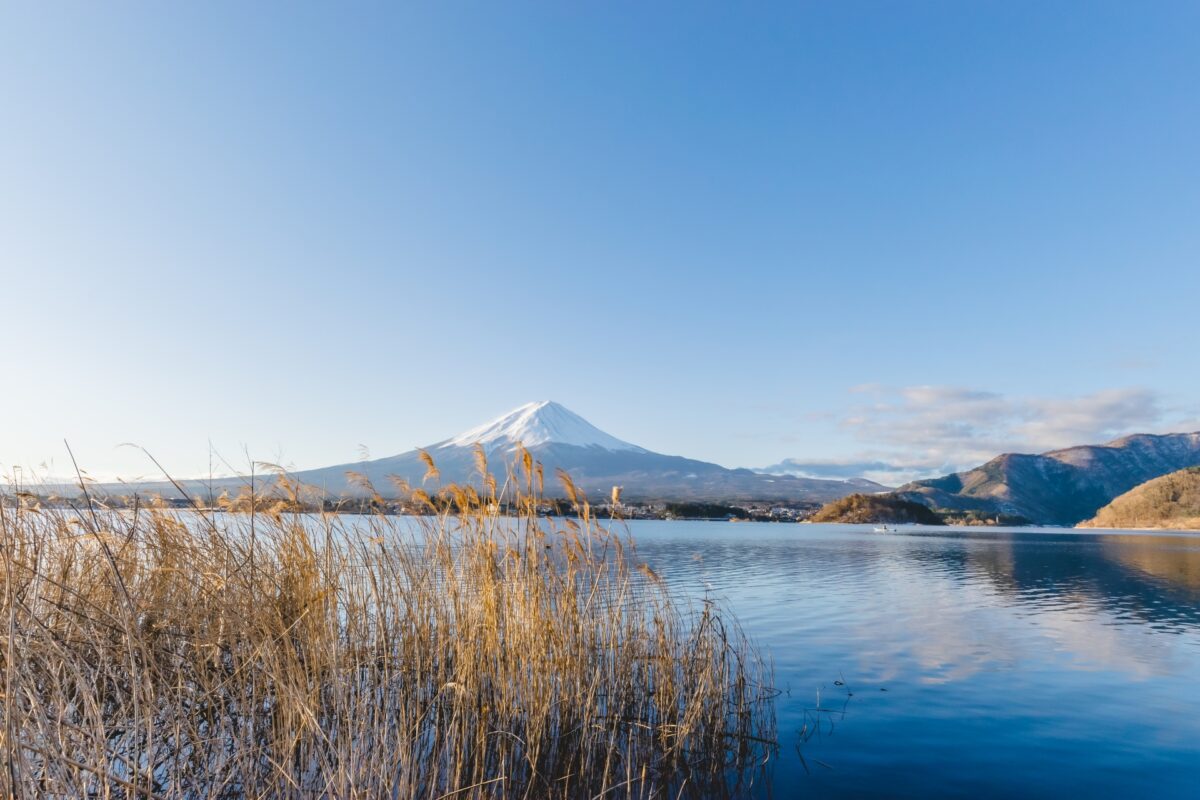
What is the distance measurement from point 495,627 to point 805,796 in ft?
9.78

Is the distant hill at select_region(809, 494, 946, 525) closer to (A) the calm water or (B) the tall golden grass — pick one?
(A) the calm water

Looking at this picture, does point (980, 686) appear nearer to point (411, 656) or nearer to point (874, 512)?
point (411, 656)

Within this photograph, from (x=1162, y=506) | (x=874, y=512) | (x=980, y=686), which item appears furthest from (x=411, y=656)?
(x=1162, y=506)

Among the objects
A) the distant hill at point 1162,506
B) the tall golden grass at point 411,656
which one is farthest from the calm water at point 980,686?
the distant hill at point 1162,506

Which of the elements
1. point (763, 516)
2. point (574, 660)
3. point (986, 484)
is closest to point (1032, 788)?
point (574, 660)

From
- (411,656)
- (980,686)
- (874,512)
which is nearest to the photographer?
(411,656)

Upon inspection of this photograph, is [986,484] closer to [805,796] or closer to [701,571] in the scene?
[701,571]

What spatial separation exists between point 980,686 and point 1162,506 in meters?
123

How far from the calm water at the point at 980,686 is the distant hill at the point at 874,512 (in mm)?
91365

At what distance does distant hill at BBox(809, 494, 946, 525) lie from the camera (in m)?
110

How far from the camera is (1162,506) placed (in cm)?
10069

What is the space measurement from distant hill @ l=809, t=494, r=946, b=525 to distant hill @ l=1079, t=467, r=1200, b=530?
29895mm

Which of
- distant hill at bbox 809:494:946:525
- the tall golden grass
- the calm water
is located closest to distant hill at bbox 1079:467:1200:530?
distant hill at bbox 809:494:946:525

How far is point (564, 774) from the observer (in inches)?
197
